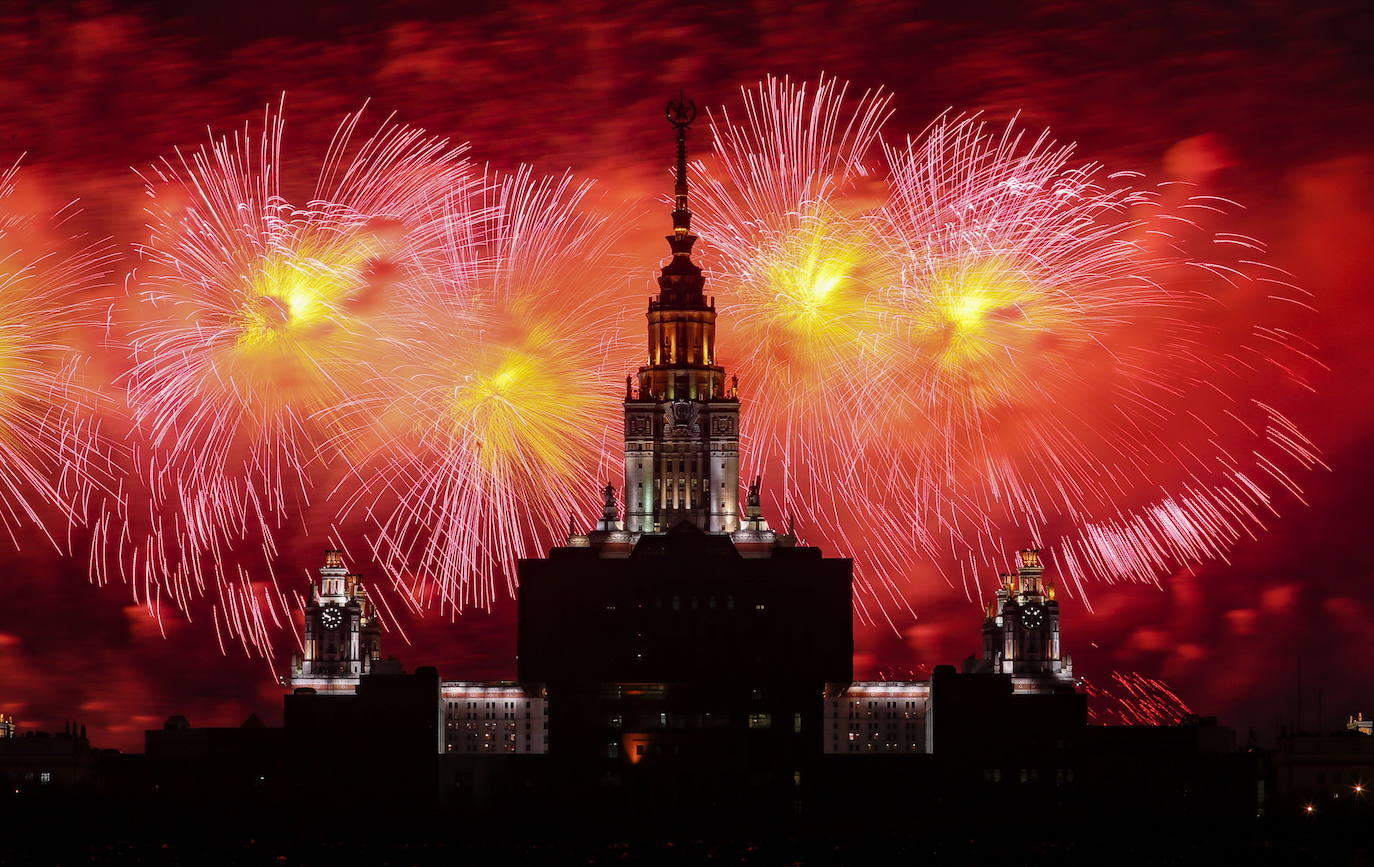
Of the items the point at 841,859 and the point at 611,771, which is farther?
the point at 611,771

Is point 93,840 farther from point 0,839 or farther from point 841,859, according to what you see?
point 841,859

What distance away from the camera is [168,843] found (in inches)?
7544

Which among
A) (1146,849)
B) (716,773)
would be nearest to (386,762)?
(716,773)

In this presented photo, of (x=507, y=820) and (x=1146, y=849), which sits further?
(x=507, y=820)

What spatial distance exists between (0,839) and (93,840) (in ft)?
23.6

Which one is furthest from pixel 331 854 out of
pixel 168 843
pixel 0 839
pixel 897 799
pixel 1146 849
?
pixel 1146 849

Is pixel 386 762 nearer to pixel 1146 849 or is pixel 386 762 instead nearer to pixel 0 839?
pixel 0 839

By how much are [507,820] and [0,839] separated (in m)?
39.7

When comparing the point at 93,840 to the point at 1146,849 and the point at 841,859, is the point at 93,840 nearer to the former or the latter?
the point at 841,859

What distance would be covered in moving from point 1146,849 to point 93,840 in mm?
80596

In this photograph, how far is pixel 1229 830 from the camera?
19688cm

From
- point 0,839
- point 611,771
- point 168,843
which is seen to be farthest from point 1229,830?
point 0,839

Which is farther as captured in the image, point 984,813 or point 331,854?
point 984,813

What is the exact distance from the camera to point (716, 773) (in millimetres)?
199500
